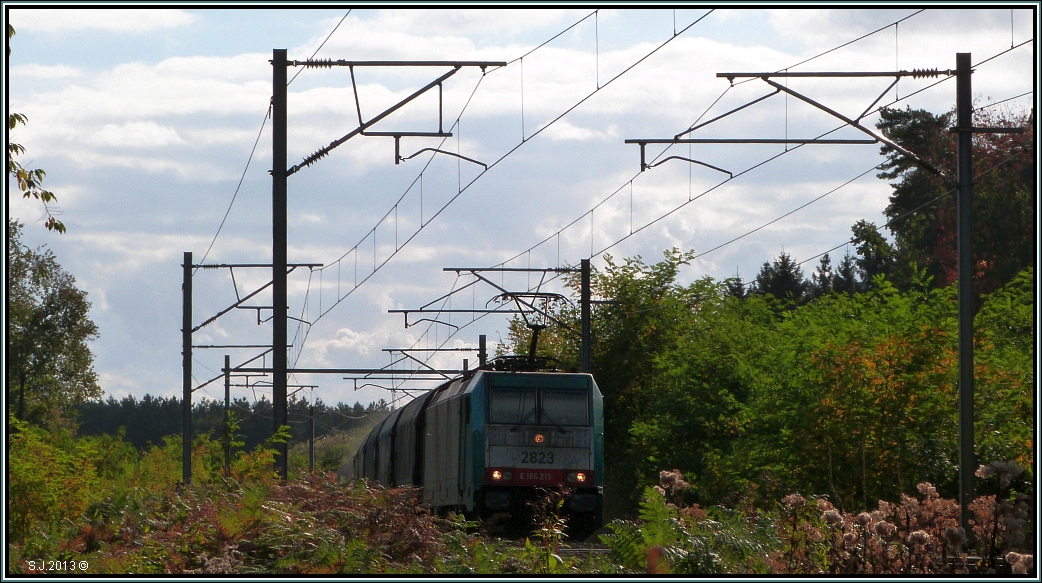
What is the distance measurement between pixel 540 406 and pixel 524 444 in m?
0.71

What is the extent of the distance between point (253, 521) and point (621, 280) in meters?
29.1

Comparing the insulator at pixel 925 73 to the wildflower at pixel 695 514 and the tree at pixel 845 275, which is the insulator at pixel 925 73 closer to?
the wildflower at pixel 695 514

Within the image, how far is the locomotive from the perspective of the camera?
67.1 feet

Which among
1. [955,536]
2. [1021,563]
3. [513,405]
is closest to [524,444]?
[513,405]

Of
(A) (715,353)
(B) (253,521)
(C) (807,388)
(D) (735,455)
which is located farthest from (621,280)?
(B) (253,521)

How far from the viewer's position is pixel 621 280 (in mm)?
40031

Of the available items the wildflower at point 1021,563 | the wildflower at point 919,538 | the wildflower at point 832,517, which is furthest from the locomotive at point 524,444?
the wildflower at point 1021,563

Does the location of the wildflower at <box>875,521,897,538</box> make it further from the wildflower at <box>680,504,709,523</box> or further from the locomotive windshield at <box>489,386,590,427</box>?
the locomotive windshield at <box>489,386,590,427</box>

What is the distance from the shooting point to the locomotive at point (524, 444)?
805 inches

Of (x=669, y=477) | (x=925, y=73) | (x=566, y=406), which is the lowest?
(x=669, y=477)

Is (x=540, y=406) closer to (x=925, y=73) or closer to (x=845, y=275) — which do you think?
(x=925, y=73)

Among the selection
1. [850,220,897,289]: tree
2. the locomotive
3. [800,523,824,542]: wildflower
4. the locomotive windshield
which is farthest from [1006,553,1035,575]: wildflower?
[850,220,897,289]: tree

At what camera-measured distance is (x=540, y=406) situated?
21031 mm

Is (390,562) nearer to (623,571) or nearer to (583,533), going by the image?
(623,571)
